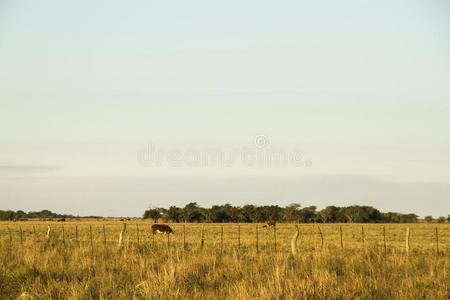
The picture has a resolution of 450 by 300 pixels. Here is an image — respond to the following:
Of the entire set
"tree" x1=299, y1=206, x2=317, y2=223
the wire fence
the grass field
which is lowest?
"tree" x1=299, y1=206, x2=317, y2=223

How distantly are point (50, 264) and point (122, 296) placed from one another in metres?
5.09

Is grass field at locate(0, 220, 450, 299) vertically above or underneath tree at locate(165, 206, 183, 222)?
above

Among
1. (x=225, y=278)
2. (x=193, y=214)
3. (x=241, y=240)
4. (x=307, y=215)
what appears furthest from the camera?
(x=307, y=215)

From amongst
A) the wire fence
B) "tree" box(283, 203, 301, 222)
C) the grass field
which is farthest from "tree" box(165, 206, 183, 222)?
the grass field

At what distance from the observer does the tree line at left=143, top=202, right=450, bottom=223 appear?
100m

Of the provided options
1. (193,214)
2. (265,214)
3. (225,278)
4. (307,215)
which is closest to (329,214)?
(307,215)

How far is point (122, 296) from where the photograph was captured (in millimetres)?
8391

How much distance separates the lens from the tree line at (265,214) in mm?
100062

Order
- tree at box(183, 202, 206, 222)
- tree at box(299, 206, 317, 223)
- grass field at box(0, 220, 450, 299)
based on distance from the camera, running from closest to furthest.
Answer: grass field at box(0, 220, 450, 299) < tree at box(183, 202, 206, 222) < tree at box(299, 206, 317, 223)

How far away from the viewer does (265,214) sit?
101188mm

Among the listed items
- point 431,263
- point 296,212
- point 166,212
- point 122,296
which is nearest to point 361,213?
point 296,212

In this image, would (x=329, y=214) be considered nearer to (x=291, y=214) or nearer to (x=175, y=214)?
(x=291, y=214)

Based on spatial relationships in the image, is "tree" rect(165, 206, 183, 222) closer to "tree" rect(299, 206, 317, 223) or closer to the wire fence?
"tree" rect(299, 206, 317, 223)

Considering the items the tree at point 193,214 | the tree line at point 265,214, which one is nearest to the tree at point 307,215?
the tree line at point 265,214
